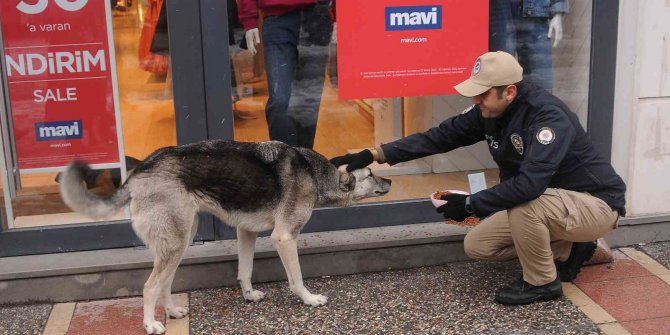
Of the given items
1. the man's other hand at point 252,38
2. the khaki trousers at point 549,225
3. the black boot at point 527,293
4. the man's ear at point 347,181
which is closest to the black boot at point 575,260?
the khaki trousers at point 549,225

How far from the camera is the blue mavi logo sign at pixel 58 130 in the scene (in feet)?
17.3

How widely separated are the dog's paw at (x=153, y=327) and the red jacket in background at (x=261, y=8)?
2.01 meters

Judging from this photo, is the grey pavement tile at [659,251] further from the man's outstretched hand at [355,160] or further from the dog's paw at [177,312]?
the dog's paw at [177,312]

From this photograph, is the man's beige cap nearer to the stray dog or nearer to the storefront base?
the stray dog

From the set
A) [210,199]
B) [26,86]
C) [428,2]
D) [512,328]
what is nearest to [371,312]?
[512,328]

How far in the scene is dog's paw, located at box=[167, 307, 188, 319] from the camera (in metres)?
4.77

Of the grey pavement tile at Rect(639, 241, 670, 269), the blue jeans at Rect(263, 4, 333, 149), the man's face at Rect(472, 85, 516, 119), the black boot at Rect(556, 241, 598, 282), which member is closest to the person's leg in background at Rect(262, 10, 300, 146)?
the blue jeans at Rect(263, 4, 333, 149)

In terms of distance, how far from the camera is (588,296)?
501cm

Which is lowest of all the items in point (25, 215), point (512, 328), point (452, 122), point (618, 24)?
point (512, 328)

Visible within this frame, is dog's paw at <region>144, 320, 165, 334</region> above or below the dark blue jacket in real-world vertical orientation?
below

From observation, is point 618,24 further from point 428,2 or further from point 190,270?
point 190,270

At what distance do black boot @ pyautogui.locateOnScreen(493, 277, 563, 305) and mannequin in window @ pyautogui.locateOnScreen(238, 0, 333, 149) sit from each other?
5.73 feet

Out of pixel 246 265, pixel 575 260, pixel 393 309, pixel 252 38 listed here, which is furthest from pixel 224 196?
pixel 575 260

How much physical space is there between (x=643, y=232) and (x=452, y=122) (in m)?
1.76
